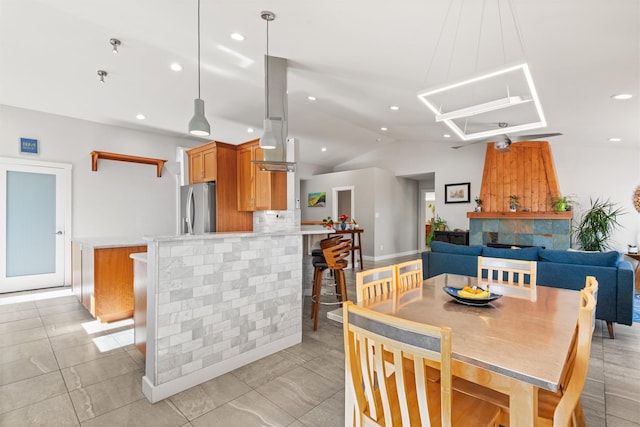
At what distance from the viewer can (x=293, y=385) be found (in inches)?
85.1

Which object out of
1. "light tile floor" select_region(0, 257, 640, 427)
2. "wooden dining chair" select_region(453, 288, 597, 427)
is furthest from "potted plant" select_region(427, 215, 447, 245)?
"wooden dining chair" select_region(453, 288, 597, 427)

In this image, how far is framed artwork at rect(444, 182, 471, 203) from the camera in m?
7.24

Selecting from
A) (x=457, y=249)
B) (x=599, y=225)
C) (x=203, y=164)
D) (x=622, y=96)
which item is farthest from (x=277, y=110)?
(x=599, y=225)

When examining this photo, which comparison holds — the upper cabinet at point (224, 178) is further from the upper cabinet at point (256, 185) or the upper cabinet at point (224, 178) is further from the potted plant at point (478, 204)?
the potted plant at point (478, 204)

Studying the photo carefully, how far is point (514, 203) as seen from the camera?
245 inches

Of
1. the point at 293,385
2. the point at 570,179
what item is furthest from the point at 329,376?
the point at 570,179

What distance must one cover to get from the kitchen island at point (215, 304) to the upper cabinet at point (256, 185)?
1.50 meters

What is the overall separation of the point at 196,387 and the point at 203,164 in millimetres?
3641

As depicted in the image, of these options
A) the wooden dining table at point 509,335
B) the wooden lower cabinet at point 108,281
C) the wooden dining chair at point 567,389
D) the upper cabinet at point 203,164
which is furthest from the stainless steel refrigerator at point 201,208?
the wooden dining chair at point 567,389

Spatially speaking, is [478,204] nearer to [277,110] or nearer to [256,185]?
[256,185]

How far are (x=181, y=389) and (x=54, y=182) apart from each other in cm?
468

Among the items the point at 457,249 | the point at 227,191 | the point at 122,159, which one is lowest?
the point at 457,249

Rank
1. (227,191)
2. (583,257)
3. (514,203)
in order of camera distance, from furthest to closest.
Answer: (514,203)
(227,191)
(583,257)

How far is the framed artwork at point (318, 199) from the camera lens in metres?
8.98
